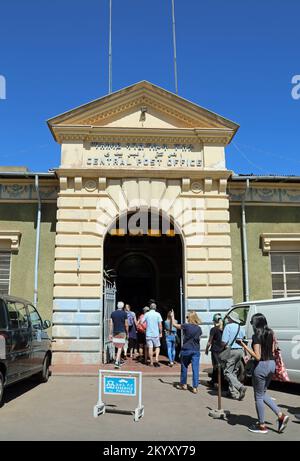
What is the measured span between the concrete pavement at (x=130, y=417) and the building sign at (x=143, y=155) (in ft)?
23.4

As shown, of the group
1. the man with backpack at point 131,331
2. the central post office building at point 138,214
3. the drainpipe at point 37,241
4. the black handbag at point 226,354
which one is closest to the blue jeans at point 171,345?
the central post office building at point 138,214

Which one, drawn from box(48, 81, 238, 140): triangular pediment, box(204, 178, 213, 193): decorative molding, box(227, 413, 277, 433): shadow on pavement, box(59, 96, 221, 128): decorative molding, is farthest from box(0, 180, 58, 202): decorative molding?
box(227, 413, 277, 433): shadow on pavement

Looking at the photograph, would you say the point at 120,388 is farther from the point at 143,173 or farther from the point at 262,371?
the point at 143,173

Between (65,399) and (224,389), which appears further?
(224,389)

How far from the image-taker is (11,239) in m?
14.7

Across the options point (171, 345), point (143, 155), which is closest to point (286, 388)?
point (171, 345)

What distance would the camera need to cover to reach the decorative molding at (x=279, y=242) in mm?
15156

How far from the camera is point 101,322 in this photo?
13641mm

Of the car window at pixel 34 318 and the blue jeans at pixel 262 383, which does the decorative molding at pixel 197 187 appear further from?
the blue jeans at pixel 262 383

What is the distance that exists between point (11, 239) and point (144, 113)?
612 centimetres

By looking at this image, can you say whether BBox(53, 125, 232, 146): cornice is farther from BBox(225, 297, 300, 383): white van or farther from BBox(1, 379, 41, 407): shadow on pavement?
BBox(1, 379, 41, 407): shadow on pavement
